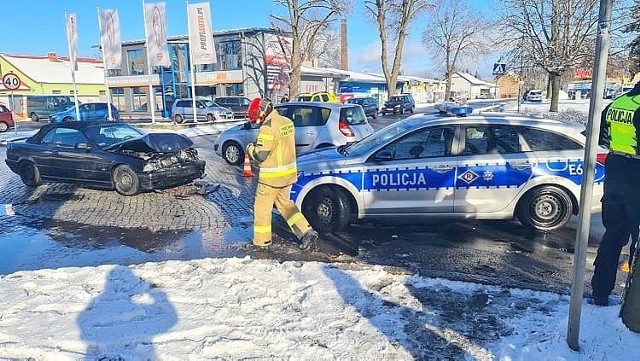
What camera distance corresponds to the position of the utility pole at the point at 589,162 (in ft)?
8.51

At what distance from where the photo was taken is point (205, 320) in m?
3.72

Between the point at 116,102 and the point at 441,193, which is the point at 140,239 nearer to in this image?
the point at 441,193

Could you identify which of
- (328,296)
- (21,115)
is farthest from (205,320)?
(21,115)

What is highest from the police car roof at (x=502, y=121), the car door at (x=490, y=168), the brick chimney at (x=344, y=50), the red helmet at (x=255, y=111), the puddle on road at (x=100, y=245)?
the brick chimney at (x=344, y=50)

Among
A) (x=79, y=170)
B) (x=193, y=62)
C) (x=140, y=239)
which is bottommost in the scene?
(x=140, y=239)

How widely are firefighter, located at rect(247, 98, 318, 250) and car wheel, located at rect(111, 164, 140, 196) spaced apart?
4016mm

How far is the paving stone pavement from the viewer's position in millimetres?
7266

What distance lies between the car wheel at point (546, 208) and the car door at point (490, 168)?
0.26m

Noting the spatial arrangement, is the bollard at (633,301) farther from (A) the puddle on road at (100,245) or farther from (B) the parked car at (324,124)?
(B) the parked car at (324,124)

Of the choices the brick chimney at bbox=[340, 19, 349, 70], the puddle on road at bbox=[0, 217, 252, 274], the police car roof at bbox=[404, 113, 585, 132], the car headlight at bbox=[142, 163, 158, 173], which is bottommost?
the puddle on road at bbox=[0, 217, 252, 274]

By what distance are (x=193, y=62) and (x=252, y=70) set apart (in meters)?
14.8

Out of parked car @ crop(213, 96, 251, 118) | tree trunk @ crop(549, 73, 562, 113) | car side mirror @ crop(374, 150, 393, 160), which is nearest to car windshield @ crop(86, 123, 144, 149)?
car side mirror @ crop(374, 150, 393, 160)

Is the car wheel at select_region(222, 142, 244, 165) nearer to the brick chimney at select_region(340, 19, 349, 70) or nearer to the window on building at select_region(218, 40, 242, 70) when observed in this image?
the window on building at select_region(218, 40, 242, 70)

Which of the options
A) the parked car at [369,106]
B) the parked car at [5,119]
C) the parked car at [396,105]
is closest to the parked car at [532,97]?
the parked car at [396,105]
